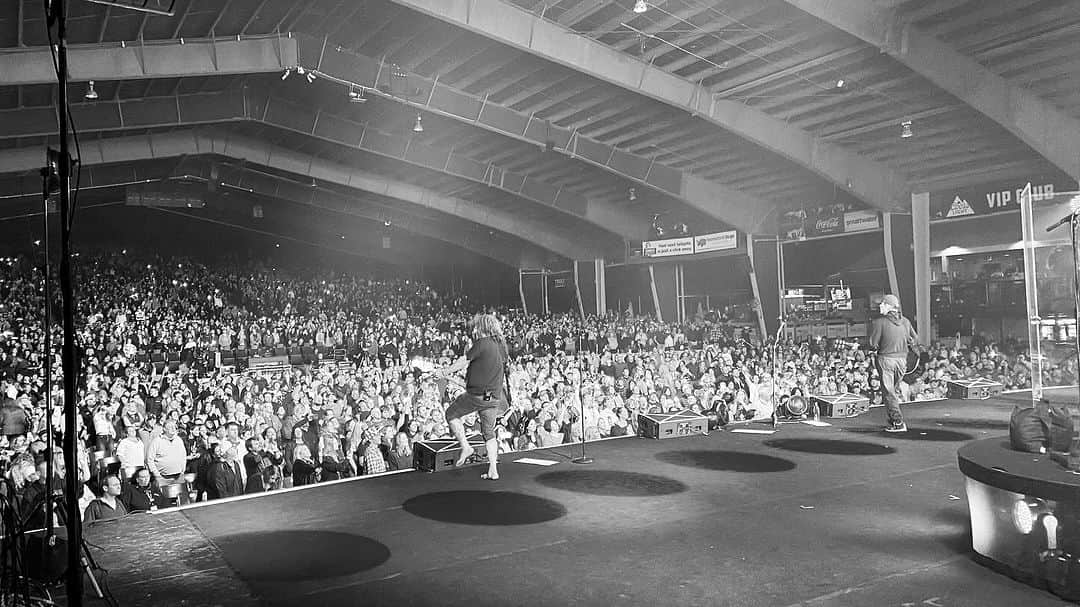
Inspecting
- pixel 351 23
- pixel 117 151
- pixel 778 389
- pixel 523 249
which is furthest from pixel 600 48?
pixel 523 249

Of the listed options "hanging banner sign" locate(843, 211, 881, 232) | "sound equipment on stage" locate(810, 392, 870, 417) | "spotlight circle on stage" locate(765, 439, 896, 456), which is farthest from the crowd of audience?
"hanging banner sign" locate(843, 211, 881, 232)

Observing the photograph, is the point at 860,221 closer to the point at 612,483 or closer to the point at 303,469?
the point at 612,483

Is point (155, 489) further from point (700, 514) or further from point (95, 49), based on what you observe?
point (95, 49)

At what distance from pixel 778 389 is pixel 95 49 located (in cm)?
1217

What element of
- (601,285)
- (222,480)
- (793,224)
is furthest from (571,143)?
(222,480)

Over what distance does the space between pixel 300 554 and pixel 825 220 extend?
691 inches

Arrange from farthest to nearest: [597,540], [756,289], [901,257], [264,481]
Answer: [756,289]
[901,257]
[264,481]
[597,540]

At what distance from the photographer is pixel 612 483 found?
5855mm

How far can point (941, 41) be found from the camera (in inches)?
476

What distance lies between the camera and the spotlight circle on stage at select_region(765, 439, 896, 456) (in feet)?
22.2

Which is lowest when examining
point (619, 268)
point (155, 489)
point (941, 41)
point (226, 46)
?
point (155, 489)

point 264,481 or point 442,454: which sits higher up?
point 442,454

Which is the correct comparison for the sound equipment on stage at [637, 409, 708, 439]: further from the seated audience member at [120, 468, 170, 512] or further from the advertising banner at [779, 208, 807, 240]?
the advertising banner at [779, 208, 807, 240]

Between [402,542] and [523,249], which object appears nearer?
[402,542]
